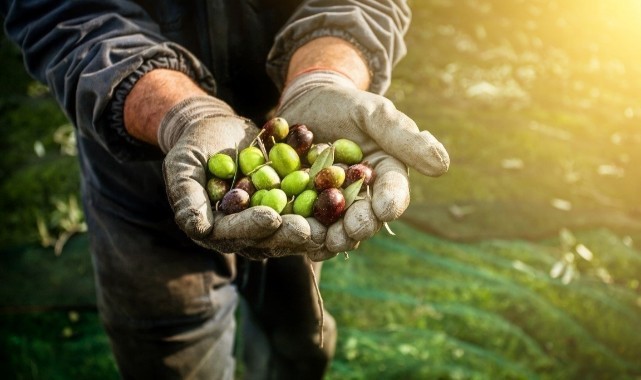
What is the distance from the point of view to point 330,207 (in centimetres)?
153

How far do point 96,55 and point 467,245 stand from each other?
2.91 meters

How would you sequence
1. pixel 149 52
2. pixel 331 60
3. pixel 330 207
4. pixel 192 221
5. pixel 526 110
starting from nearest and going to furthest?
pixel 192 221 < pixel 330 207 < pixel 149 52 < pixel 331 60 < pixel 526 110

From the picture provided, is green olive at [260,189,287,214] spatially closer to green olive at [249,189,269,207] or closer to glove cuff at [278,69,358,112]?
green olive at [249,189,269,207]

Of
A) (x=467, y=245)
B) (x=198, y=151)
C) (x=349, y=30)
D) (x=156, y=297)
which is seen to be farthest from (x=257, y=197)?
(x=467, y=245)

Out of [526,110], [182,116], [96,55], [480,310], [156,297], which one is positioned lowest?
[526,110]

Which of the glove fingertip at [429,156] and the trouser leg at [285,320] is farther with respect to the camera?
the trouser leg at [285,320]

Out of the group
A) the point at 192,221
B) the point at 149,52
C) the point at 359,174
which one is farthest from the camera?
the point at 149,52

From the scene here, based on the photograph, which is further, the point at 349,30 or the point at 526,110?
the point at 526,110

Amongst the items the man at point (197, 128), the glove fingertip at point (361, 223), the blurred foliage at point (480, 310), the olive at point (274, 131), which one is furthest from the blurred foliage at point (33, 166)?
the glove fingertip at point (361, 223)

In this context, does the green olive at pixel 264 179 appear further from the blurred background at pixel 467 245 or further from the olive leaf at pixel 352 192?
the blurred background at pixel 467 245

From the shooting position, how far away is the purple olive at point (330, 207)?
1533 mm

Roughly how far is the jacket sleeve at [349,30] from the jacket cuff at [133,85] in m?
0.31

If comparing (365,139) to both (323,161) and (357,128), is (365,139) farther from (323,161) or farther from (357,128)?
(323,161)

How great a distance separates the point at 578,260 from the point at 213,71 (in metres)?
2.98
